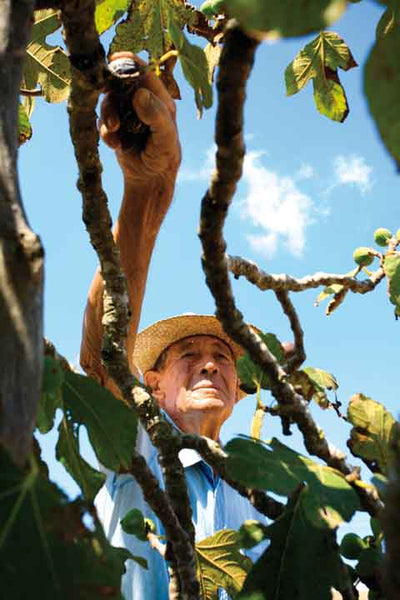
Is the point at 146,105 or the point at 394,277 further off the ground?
the point at 146,105

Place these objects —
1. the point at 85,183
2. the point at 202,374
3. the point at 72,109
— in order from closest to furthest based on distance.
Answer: the point at 72,109
the point at 85,183
the point at 202,374

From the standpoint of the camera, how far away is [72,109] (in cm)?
158

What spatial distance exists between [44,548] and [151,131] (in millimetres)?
1213

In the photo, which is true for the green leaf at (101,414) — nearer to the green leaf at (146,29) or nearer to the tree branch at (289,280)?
the tree branch at (289,280)

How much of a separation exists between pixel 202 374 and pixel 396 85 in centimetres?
331

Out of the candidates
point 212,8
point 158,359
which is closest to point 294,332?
point 212,8

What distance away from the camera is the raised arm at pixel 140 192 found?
166 cm

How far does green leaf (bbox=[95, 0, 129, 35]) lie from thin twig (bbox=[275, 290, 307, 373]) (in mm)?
828

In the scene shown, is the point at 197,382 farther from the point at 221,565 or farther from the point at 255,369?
the point at 255,369

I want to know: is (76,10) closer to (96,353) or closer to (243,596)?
(243,596)

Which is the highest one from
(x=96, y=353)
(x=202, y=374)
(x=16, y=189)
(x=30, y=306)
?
(x=202, y=374)

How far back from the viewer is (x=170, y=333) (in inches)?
163

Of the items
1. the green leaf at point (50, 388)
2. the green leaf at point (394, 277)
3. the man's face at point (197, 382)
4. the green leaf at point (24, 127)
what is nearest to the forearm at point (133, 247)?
the green leaf at point (24, 127)

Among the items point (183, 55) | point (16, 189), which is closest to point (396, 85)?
point (16, 189)
